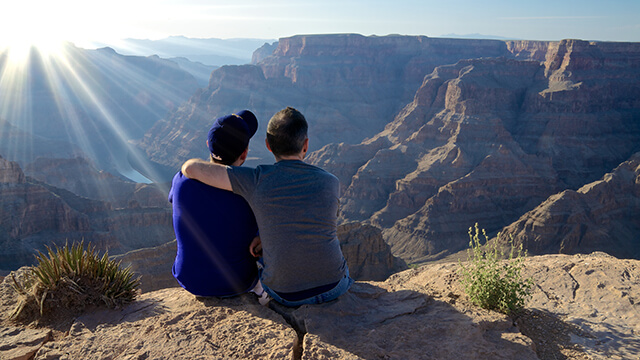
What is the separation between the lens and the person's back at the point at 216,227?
4.48 metres

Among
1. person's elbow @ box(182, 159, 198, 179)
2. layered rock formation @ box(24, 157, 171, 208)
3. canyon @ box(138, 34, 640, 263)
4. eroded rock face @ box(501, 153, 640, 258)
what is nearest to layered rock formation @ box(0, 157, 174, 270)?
layered rock formation @ box(24, 157, 171, 208)

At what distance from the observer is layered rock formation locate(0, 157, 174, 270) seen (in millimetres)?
34469

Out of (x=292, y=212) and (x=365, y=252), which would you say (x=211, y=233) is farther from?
(x=365, y=252)

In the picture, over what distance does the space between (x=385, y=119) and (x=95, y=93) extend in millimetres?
90438

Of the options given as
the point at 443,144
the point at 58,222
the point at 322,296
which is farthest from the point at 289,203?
the point at 443,144

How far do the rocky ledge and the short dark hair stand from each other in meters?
1.69

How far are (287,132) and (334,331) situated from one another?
79.4 inches

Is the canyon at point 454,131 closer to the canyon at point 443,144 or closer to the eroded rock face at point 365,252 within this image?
the canyon at point 443,144

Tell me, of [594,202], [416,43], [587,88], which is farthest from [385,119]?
[594,202]

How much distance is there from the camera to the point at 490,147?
213ft

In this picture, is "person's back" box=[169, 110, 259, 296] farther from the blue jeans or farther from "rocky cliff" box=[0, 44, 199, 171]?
"rocky cliff" box=[0, 44, 199, 171]

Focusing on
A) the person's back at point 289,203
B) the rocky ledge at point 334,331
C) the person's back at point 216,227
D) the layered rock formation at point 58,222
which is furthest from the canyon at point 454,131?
the person's back at point 216,227

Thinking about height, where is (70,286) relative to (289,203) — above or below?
below

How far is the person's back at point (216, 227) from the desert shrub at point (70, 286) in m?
0.94
